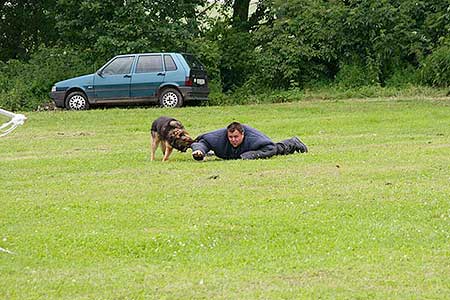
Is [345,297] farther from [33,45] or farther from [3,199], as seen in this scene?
[33,45]

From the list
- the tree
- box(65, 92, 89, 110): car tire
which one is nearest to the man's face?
box(65, 92, 89, 110): car tire

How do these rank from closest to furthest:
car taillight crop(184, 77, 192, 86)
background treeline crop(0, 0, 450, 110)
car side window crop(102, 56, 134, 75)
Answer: car taillight crop(184, 77, 192, 86)
car side window crop(102, 56, 134, 75)
background treeline crop(0, 0, 450, 110)

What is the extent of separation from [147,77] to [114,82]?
1027mm

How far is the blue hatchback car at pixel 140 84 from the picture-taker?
83.8 feet

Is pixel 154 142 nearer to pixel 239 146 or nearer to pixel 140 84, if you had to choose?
pixel 239 146

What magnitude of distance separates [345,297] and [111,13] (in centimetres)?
2392

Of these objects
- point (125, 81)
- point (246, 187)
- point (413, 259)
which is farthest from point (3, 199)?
point (125, 81)

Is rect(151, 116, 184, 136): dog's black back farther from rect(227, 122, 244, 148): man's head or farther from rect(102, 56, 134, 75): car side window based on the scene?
rect(102, 56, 134, 75): car side window

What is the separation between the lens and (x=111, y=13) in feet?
96.0

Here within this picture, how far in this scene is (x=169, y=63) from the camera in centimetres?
2588

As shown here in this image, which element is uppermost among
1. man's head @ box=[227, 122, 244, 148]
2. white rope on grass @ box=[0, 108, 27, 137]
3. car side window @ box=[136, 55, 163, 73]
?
white rope on grass @ box=[0, 108, 27, 137]

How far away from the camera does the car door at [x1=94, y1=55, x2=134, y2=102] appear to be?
26.0m

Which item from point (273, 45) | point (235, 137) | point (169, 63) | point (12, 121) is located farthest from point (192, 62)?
point (12, 121)

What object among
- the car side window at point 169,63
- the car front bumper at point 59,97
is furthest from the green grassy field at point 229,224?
the car front bumper at point 59,97
